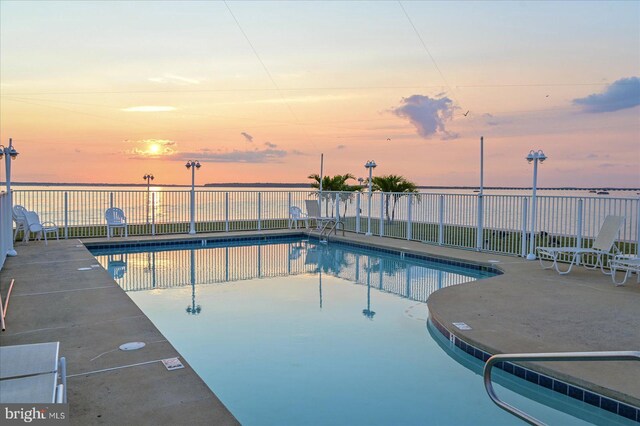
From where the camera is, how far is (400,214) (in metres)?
11.2

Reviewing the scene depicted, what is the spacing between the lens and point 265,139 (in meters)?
19.4

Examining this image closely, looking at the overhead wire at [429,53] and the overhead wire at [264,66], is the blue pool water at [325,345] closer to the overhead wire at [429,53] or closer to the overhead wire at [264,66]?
the overhead wire at [429,53]

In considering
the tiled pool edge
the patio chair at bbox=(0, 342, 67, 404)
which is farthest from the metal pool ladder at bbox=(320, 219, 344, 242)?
the patio chair at bbox=(0, 342, 67, 404)

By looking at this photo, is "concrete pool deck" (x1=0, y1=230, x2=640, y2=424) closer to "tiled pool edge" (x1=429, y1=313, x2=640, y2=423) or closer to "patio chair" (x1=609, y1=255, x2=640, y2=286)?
"tiled pool edge" (x1=429, y1=313, x2=640, y2=423)

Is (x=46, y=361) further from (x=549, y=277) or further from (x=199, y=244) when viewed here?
(x=199, y=244)

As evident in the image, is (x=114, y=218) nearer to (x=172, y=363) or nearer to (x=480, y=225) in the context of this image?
(x=480, y=225)

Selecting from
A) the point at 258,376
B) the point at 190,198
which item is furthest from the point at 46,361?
the point at 190,198

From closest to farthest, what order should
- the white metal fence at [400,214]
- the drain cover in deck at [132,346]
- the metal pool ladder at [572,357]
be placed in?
the metal pool ladder at [572,357] → the drain cover in deck at [132,346] → the white metal fence at [400,214]

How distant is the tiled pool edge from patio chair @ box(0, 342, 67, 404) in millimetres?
2905

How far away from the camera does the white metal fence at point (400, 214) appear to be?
293 inches

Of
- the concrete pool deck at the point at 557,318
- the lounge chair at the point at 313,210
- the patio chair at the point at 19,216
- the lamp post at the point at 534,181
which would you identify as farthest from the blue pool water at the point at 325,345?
the lounge chair at the point at 313,210

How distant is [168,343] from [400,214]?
27.2 ft

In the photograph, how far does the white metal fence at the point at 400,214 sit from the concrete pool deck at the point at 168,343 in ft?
3.43

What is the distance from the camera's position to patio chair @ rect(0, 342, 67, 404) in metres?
1.78
